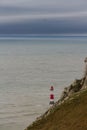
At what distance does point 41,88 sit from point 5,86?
6.36 metres

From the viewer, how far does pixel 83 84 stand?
2880 centimetres

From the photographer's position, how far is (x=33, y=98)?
5325cm

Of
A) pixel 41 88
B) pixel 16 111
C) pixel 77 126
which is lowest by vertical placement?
pixel 77 126

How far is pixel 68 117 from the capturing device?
72.1 feet

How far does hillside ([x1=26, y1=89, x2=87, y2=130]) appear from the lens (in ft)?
68.8

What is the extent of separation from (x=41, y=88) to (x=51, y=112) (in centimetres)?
3937

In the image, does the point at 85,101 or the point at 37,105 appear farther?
the point at 37,105

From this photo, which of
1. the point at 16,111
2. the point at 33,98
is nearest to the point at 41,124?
the point at 16,111

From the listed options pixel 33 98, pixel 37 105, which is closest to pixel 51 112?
pixel 37 105

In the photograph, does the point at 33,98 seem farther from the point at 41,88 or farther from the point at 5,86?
the point at 5,86

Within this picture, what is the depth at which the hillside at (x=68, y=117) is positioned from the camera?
2097 cm

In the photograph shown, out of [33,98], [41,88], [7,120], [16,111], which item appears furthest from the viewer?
[41,88]

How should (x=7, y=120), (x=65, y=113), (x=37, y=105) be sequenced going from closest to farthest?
(x=65, y=113) → (x=7, y=120) → (x=37, y=105)

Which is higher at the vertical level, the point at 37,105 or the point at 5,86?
the point at 5,86
